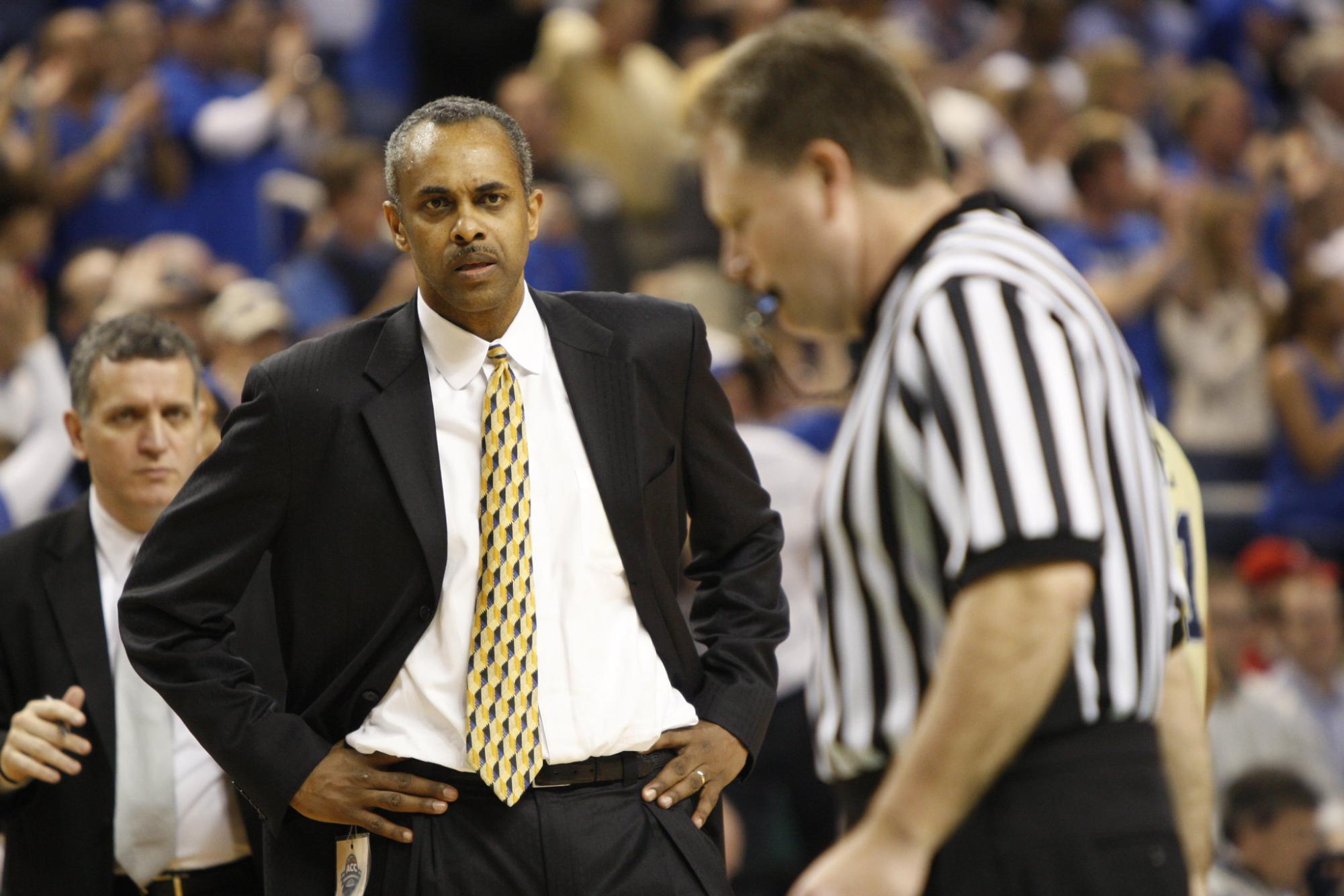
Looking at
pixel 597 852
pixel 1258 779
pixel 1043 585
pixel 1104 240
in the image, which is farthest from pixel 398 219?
pixel 1104 240

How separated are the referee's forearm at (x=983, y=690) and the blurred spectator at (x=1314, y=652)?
5.74 metres

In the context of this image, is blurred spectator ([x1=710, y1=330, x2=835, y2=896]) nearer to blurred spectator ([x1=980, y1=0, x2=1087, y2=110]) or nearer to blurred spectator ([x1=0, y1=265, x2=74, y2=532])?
blurred spectator ([x1=0, y1=265, x2=74, y2=532])

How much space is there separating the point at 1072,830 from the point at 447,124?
159 centimetres

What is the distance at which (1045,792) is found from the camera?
7.55 ft

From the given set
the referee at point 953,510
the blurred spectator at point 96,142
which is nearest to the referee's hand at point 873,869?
the referee at point 953,510

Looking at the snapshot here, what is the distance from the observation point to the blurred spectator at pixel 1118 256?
868 cm

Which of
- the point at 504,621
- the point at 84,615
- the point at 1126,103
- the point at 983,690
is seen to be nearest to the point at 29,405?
the point at 84,615

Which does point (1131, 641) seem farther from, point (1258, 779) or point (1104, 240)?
point (1104, 240)

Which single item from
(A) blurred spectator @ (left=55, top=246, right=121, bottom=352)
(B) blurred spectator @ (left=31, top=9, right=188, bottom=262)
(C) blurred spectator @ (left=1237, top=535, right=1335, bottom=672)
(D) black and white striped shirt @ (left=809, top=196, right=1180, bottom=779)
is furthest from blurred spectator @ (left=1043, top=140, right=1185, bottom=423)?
(D) black and white striped shirt @ (left=809, top=196, right=1180, bottom=779)

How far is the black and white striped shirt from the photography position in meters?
2.21

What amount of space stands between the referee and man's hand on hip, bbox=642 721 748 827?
71cm

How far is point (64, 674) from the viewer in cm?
365

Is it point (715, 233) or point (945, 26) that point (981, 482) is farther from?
point (945, 26)

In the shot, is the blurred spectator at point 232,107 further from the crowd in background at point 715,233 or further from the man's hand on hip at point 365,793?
the man's hand on hip at point 365,793
